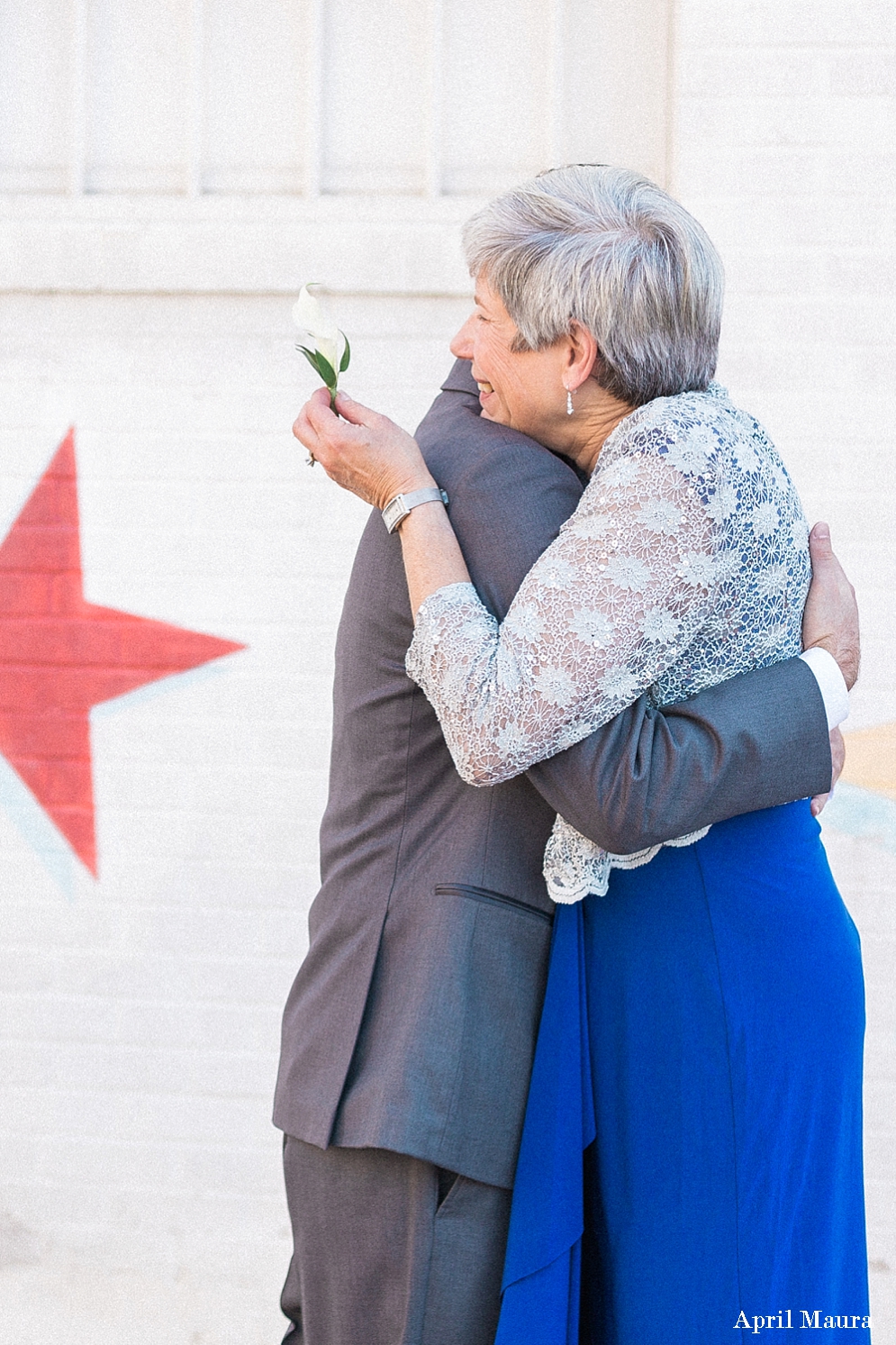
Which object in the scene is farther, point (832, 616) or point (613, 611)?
point (832, 616)

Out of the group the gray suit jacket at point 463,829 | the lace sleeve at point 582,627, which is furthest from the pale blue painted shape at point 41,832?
the lace sleeve at point 582,627

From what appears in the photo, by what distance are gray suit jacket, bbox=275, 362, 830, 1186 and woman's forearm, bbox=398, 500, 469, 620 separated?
0.08 feet

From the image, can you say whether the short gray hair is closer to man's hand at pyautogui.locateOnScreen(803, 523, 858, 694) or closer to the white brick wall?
man's hand at pyautogui.locateOnScreen(803, 523, 858, 694)

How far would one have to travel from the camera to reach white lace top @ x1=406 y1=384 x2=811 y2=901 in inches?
45.6

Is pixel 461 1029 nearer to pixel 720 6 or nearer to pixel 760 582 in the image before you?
→ pixel 760 582

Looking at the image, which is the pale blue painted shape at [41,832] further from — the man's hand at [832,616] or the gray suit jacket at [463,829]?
the man's hand at [832,616]

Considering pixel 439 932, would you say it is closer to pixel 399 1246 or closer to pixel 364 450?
pixel 399 1246

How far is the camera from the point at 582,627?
3.78ft

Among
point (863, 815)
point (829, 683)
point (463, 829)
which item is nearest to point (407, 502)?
point (463, 829)

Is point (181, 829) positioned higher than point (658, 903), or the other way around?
point (658, 903)

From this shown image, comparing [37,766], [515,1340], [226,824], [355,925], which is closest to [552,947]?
[355,925]

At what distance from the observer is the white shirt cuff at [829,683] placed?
Result: 1.30m

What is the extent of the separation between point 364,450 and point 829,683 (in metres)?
0.51

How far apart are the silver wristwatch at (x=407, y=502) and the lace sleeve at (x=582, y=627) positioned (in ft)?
0.36
